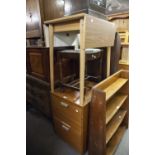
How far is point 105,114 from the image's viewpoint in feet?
3.86

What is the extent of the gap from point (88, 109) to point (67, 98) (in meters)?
0.23

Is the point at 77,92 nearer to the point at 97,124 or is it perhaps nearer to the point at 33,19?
the point at 97,124

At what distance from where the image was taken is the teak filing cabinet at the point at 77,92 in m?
1.12

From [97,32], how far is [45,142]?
1.31m

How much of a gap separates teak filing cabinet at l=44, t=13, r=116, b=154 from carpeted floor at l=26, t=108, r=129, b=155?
8 centimetres

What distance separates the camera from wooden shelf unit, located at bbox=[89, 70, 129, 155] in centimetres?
117

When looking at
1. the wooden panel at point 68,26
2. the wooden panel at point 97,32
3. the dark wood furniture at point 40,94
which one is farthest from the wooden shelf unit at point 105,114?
the dark wood furniture at point 40,94

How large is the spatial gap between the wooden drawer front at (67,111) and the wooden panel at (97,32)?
1.93 feet

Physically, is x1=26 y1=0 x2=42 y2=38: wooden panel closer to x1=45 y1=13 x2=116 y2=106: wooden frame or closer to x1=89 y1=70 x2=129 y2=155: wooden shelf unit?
x1=45 y1=13 x2=116 y2=106: wooden frame

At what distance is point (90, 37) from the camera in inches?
45.2

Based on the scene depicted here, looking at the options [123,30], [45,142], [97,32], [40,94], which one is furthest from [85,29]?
[123,30]

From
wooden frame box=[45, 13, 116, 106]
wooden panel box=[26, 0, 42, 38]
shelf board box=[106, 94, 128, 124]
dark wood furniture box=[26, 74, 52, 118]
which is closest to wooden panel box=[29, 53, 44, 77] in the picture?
dark wood furniture box=[26, 74, 52, 118]

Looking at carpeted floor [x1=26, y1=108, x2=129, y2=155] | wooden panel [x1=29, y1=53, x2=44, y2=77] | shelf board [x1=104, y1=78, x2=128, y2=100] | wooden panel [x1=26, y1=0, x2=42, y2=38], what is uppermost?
wooden panel [x1=26, y1=0, x2=42, y2=38]
